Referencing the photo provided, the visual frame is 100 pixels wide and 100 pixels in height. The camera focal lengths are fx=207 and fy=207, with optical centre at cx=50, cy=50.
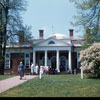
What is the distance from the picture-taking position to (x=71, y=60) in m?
38.6

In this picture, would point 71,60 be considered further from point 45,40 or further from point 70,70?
point 45,40

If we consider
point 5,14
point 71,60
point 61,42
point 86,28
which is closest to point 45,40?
point 61,42

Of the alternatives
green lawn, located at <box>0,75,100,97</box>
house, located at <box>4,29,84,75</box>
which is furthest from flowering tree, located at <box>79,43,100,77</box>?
house, located at <box>4,29,84,75</box>

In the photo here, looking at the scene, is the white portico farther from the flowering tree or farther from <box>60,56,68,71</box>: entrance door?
the flowering tree

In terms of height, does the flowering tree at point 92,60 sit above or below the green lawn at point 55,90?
above

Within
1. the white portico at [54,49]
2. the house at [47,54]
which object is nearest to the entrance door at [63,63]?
the house at [47,54]

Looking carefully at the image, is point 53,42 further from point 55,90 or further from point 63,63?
point 55,90

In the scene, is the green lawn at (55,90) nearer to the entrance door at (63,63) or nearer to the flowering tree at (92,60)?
the flowering tree at (92,60)

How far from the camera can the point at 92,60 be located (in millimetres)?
19703

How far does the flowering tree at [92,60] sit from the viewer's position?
A: 19.5m

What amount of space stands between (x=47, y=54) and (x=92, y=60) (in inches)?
818

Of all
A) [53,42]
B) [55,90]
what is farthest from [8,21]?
[55,90]

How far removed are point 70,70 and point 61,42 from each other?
543 cm

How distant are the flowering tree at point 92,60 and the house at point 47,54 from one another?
16.2 meters
